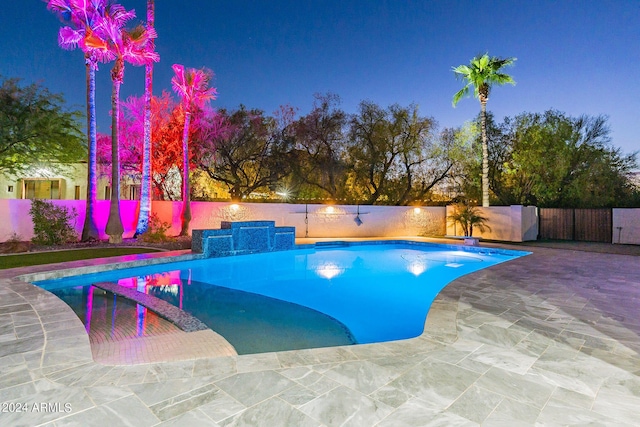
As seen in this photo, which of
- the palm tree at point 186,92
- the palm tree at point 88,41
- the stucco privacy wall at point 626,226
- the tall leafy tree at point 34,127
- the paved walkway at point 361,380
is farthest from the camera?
the palm tree at point 186,92

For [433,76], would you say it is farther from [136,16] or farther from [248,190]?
[136,16]

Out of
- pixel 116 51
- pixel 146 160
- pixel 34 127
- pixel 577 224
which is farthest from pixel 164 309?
pixel 577 224

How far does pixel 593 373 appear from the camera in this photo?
2490 millimetres

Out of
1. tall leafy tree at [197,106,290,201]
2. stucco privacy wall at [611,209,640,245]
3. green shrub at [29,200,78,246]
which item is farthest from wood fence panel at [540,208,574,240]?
green shrub at [29,200,78,246]

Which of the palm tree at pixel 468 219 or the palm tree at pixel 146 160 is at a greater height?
the palm tree at pixel 146 160

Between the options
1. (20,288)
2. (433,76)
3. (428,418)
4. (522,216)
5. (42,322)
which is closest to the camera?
(428,418)

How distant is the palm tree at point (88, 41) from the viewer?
9539 millimetres

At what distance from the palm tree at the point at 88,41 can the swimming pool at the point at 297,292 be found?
4.42m

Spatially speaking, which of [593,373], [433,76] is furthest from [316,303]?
[433,76]

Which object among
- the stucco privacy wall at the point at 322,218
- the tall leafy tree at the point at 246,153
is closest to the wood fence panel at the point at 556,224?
the stucco privacy wall at the point at 322,218

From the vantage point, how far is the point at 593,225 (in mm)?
13422

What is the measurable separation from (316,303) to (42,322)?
3.43 meters

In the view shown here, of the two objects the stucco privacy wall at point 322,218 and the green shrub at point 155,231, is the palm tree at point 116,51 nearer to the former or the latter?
the green shrub at point 155,231

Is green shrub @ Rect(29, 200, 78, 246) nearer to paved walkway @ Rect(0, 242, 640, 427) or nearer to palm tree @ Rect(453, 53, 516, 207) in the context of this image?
paved walkway @ Rect(0, 242, 640, 427)
